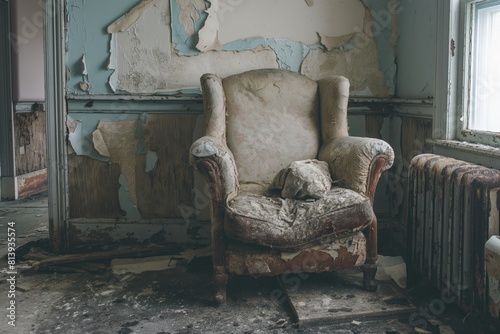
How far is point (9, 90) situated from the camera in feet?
16.0

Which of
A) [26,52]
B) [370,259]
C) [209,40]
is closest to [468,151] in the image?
[370,259]

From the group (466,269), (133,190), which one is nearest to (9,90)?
(133,190)

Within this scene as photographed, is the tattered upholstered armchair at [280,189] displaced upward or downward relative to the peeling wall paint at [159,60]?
downward

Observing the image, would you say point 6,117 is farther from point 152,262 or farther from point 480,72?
point 480,72

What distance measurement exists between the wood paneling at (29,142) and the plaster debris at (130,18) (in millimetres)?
2206

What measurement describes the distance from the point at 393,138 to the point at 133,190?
1769mm

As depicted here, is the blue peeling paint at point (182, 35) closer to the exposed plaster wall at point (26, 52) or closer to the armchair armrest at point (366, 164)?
the armchair armrest at point (366, 164)

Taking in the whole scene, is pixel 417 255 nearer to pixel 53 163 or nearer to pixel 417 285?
pixel 417 285

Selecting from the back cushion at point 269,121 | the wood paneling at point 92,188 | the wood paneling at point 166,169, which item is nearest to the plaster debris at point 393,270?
the back cushion at point 269,121

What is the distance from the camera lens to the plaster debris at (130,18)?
3082 mm

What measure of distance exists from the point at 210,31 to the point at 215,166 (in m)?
1.22

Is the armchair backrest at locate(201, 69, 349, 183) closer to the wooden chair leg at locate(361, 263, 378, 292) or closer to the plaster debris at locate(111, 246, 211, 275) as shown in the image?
the plaster debris at locate(111, 246, 211, 275)

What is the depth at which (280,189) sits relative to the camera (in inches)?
104

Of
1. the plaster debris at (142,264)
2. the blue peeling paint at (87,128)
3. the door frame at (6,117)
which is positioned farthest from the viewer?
the door frame at (6,117)
